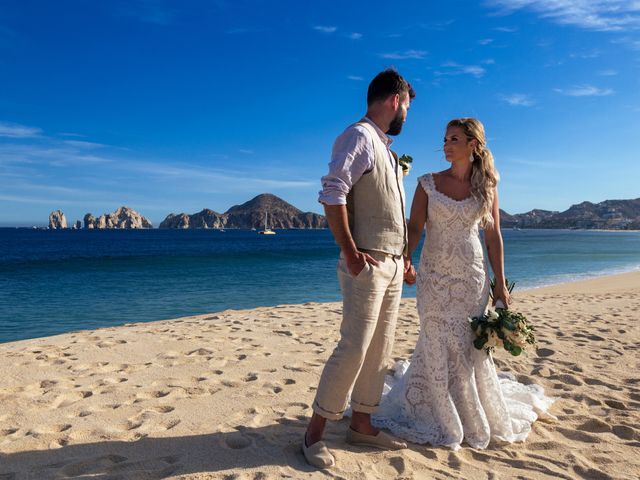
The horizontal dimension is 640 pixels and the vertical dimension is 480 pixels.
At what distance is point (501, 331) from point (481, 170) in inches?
45.4

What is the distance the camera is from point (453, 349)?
3439mm

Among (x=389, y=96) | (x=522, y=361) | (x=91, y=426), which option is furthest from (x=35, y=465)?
(x=522, y=361)

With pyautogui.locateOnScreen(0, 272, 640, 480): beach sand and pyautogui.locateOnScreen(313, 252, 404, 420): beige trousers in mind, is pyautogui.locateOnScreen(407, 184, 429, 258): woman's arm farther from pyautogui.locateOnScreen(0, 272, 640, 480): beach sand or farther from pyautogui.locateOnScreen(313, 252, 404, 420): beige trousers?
pyautogui.locateOnScreen(0, 272, 640, 480): beach sand

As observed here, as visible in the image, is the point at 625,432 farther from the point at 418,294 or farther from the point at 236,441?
the point at 236,441

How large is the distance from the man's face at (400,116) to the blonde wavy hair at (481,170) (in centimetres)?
57

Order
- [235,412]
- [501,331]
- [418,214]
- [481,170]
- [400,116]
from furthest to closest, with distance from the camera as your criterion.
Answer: [235,412] → [418,214] → [481,170] → [501,331] → [400,116]

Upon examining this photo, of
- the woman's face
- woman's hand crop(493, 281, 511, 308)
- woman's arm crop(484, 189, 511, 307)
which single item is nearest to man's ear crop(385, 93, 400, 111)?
the woman's face

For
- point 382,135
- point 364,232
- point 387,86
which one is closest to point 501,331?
point 364,232

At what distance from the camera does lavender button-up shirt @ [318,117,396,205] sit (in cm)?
272

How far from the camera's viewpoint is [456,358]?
3.45 meters

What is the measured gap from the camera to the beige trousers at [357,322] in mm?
2889

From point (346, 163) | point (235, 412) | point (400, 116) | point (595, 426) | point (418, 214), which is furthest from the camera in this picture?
point (235, 412)

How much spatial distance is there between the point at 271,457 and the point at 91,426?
1.50m

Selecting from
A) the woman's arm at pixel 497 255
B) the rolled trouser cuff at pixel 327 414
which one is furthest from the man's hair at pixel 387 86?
the rolled trouser cuff at pixel 327 414
